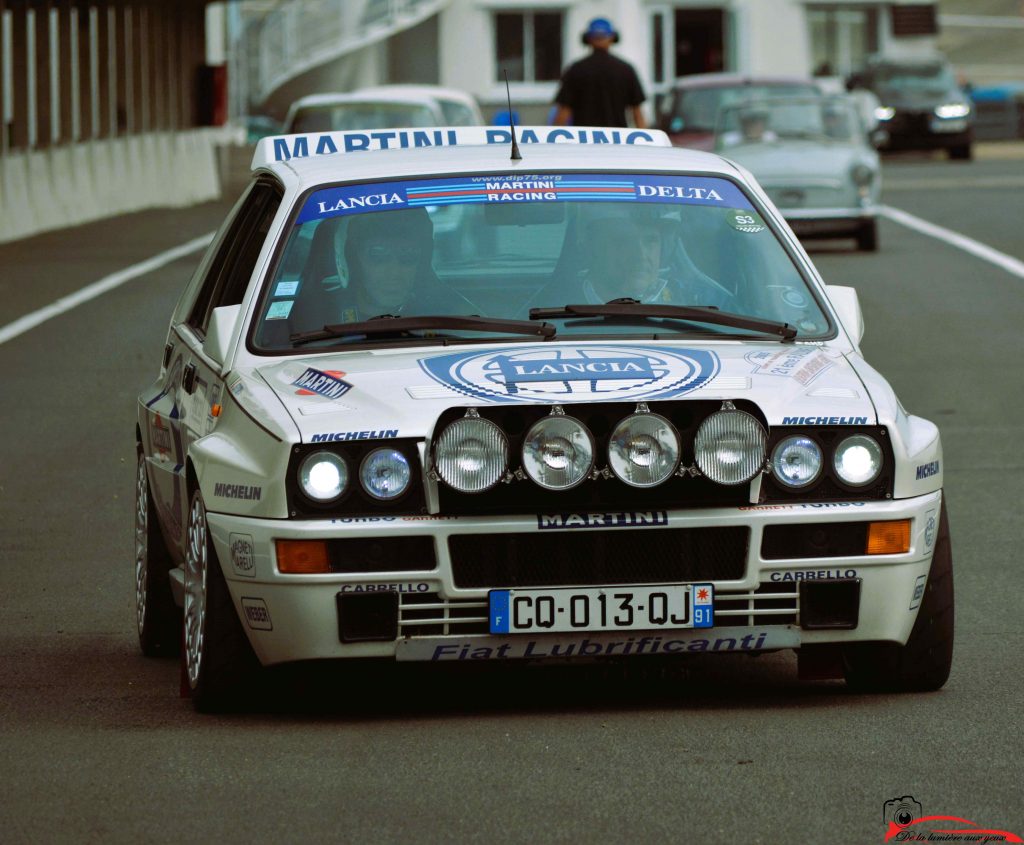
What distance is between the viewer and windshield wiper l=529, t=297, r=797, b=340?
669 cm

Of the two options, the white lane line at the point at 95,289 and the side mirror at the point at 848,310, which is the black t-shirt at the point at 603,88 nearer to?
the white lane line at the point at 95,289

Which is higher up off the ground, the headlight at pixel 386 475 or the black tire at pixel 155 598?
the headlight at pixel 386 475

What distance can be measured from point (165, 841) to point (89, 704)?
62.8 inches

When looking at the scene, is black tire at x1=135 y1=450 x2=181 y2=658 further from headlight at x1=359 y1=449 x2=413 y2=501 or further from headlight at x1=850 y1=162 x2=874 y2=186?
headlight at x1=850 y1=162 x2=874 y2=186

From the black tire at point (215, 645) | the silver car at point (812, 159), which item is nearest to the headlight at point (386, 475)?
the black tire at point (215, 645)

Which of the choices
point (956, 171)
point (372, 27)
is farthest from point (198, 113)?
point (372, 27)

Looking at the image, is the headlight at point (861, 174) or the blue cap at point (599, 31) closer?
the blue cap at point (599, 31)

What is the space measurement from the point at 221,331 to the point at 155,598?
100 cm

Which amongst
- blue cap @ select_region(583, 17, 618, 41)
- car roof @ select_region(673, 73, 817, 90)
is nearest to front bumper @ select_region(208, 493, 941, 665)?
blue cap @ select_region(583, 17, 618, 41)

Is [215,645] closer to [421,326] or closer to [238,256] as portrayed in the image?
[421,326]

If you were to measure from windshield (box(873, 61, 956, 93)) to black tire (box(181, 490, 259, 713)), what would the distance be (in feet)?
159

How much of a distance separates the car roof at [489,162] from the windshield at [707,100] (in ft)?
69.8

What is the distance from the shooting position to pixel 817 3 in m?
68.5

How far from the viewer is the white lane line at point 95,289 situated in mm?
18266
